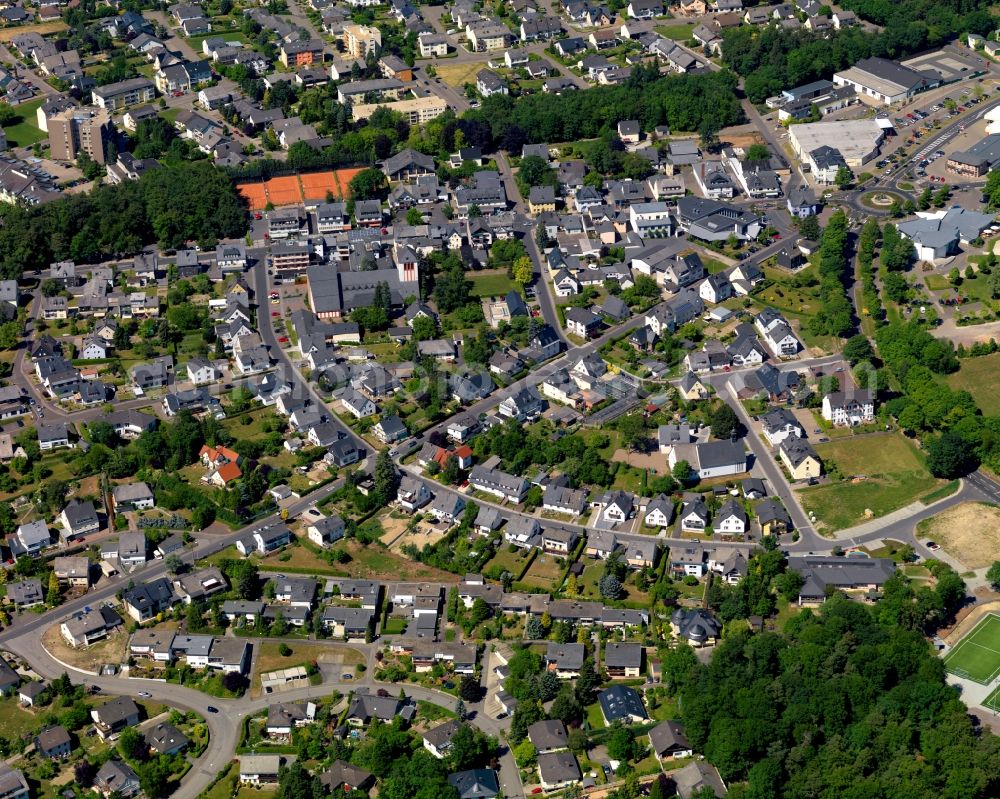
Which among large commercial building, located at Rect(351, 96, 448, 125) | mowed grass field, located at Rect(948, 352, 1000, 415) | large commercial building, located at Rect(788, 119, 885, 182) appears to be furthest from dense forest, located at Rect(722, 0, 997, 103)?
mowed grass field, located at Rect(948, 352, 1000, 415)

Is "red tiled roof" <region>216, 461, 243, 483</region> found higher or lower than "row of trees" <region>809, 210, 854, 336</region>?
lower

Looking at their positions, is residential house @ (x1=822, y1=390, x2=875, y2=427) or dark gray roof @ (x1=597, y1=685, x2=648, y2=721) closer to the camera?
dark gray roof @ (x1=597, y1=685, x2=648, y2=721)

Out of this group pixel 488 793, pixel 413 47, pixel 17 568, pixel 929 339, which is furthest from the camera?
pixel 413 47

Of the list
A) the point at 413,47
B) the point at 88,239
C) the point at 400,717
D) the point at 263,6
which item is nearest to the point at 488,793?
the point at 400,717

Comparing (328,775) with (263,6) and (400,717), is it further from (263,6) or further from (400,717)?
(263,6)

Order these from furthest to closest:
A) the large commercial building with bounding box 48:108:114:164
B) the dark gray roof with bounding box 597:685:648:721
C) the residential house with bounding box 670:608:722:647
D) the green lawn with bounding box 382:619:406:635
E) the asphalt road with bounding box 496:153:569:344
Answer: the large commercial building with bounding box 48:108:114:164
the asphalt road with bounding box 496:153:569:344
the green lawn with bounding box 382:619:406:635
the residential house with bounding box 670:608:722:647
the dark gray roof with bounding box 597:685:648:721

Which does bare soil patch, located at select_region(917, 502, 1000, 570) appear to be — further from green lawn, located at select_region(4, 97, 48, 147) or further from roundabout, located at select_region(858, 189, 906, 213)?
green lawn, located at select_region(4, 97, 48, 147)
